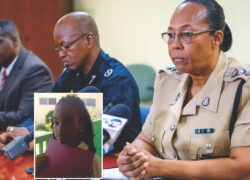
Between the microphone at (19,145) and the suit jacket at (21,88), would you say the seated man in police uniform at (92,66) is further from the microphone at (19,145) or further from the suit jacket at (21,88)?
the suit jacket at (21,88)

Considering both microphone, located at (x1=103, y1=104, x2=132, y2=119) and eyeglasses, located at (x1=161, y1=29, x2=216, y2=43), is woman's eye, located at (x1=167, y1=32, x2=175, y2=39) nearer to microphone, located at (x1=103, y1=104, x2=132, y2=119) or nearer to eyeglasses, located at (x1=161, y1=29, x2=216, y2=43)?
eyeglasses, located at (x1=161, y1=29, x2=216, y2=43)

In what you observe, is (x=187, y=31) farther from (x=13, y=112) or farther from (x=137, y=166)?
(x=13, y=112)

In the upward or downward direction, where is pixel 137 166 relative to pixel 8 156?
upward

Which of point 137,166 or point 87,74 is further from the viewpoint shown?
point 87,74

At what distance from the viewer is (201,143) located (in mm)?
1493

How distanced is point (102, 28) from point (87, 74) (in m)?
2.47

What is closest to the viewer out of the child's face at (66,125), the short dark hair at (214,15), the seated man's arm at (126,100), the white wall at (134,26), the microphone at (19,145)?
the child's face at (66,125)

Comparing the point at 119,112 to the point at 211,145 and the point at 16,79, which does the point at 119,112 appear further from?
the point at 16,79

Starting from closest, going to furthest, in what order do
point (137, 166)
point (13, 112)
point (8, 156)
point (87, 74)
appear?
point (137, 166) → point (8, 156) → point (87, 74) → point (13, 112)

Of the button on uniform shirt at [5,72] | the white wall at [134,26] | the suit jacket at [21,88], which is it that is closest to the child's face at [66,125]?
the suit jacket at [21,88]

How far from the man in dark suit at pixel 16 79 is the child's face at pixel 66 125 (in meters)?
1.37

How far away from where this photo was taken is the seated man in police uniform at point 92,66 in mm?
2006

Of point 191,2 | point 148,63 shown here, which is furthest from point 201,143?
point 148,63

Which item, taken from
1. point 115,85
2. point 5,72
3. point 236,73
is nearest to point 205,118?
point 236,73
